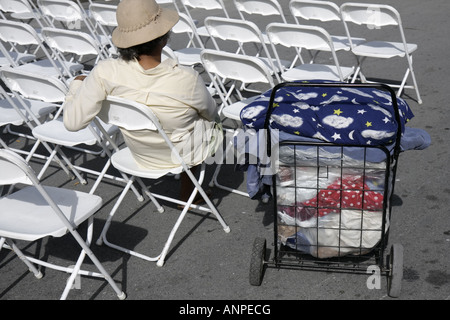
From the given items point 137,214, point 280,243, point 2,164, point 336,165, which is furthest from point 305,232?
point 2,164

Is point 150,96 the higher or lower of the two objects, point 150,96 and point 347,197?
the higher

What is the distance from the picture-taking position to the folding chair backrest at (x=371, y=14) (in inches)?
206

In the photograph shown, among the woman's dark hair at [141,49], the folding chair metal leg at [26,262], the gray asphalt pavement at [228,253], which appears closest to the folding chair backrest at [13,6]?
the gray asphalt pavement at [228,253]

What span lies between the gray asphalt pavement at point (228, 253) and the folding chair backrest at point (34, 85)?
2.80 ft

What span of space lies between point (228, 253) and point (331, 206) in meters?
0.79

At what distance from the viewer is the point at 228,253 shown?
144 inches

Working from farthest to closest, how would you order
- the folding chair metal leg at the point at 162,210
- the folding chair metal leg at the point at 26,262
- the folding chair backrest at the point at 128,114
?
1. the folding chair metal leg at the point at 162,210
2. the folding chair metal leg at the point at 26,262
3. the folding chair backrest at the point at 128,114

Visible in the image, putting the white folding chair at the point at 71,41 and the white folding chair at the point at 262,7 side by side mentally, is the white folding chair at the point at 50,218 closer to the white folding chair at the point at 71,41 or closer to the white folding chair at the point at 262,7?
the white folding chair at the point at 71,41

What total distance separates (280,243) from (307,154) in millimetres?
575

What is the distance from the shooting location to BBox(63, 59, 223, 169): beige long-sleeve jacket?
3.36 m

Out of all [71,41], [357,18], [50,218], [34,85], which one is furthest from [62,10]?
[50,218]

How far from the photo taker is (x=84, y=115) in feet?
11.0

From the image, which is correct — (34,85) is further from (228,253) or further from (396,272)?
(396,272)

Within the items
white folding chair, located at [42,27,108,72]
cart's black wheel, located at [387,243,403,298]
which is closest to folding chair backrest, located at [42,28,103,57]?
white folding chair, located at [42,27,108,72]
